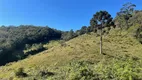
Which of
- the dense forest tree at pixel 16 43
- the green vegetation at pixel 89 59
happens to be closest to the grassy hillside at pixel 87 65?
the green vegetation at pixel 89 59

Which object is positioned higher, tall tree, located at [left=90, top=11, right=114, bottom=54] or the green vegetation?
tall tree, located at [left=90, top=11, right=114, bottom=54]

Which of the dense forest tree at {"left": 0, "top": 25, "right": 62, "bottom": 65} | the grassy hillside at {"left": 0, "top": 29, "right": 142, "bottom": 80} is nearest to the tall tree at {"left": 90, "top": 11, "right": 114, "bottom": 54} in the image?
the grassy hillside at {"left": 0, "top": 29, "right": 142, "bottom": 80}

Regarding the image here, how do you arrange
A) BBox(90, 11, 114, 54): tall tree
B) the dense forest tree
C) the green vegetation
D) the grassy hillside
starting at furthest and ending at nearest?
the dense forest tree → BBox(90, 11, 114, 54): tall tree → the green vegetation → the grassy hillside

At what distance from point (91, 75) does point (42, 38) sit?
137890 mm

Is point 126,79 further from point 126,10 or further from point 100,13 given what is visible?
point 126,10

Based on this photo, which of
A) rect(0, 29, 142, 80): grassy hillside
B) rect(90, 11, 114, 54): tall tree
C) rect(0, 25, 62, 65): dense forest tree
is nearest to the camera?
rect(0, 29, 142, 80): grassy hillside

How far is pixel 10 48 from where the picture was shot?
110625 millimetres

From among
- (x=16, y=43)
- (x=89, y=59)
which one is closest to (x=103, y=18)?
(x=89, y=59)

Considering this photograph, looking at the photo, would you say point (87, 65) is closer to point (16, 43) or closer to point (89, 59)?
point (89, 59)

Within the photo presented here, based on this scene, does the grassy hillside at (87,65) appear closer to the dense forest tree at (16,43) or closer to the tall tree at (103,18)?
the tall tree at (103,18)

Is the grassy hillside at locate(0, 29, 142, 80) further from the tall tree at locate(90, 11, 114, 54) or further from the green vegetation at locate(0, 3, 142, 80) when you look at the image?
the tall tree at locate(90, 11, 114, 54)

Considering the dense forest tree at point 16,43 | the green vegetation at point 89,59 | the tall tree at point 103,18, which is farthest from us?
the dense forest tree at point 16,43

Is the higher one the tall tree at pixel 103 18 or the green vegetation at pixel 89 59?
the tall tree at pixel 103 18

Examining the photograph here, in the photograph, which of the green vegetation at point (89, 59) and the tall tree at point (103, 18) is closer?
the green vegetation at point (89, 59)
